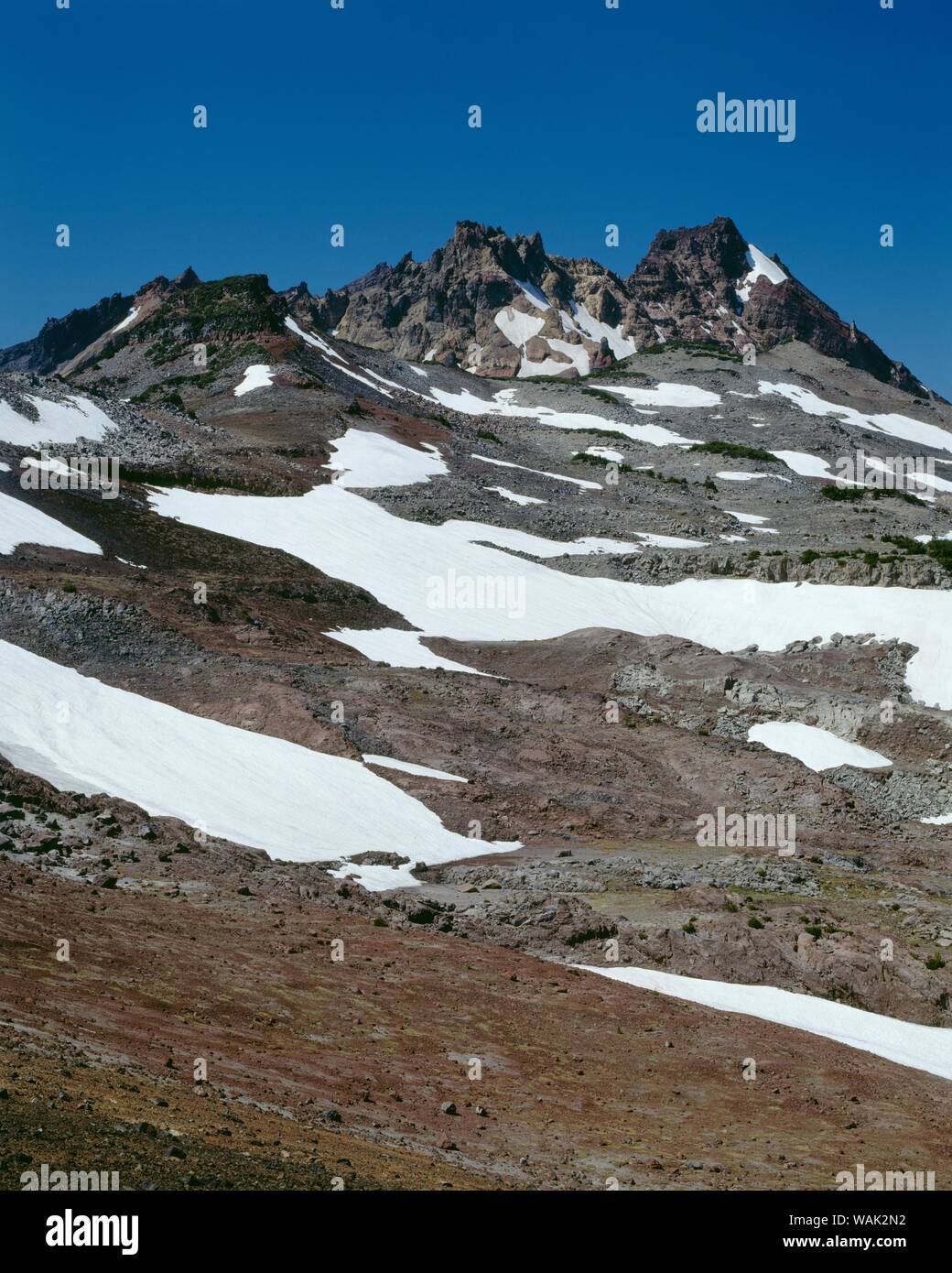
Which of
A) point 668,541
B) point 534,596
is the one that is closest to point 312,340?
point 668,541

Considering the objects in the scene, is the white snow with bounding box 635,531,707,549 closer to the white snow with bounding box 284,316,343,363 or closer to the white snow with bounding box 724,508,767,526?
the white snow with bounding box 724,508,767,526

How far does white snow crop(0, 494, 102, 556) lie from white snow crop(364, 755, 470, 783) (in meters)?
25.0

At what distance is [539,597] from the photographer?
72000 mm

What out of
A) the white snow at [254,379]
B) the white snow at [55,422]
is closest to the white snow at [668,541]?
the white snow at [55,422]

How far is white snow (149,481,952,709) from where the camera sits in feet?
209

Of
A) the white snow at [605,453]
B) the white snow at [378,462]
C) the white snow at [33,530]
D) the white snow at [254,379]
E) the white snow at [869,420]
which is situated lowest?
the white snow at [33,530]

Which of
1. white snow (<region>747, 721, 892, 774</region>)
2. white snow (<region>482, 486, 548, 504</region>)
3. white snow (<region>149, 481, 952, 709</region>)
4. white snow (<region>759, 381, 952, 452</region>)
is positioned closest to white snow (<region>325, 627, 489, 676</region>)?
white snow (<region>149, 481, 952, 709</region>)

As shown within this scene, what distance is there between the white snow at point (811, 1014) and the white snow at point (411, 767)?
49.4 ft

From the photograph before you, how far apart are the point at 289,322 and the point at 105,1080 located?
13670 cm

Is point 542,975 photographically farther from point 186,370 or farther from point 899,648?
point 186,370

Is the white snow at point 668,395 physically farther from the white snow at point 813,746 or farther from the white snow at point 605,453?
the white snow at point 813,746

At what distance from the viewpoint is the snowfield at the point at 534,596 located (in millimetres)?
63750

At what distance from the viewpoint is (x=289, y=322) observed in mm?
145500
